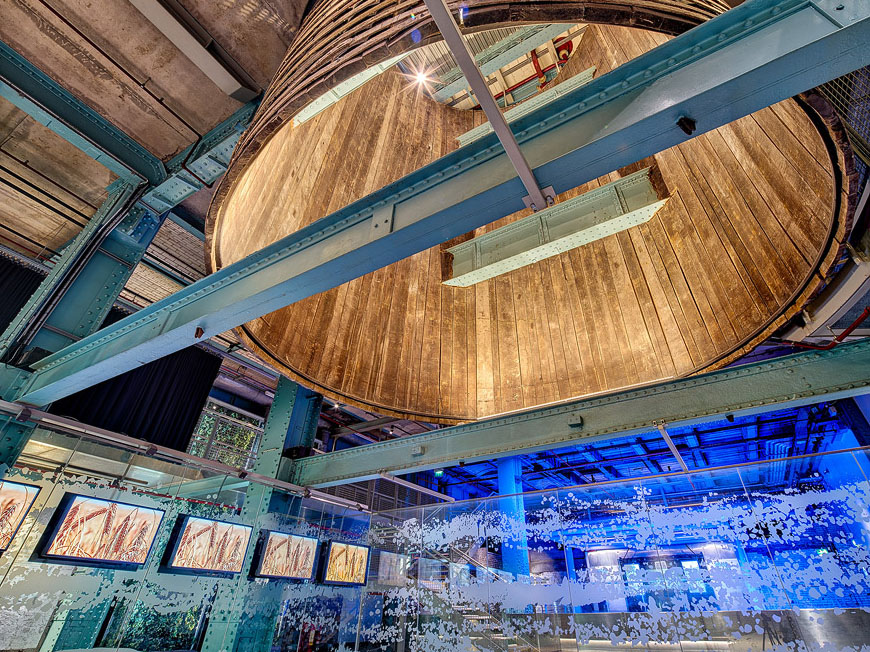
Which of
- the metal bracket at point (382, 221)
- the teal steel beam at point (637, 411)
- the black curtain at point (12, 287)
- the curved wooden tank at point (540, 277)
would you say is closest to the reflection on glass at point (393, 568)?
the teal steel beam at point (637, 411)

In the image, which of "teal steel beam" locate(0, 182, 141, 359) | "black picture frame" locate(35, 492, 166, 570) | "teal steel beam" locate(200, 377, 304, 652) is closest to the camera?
"black picture frame" locate(35, 492, 166, 570)

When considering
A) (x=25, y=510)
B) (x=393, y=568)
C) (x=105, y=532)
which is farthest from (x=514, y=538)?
(x=25, y=510)

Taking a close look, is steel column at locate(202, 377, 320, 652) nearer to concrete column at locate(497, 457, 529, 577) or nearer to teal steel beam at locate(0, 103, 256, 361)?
teal steel beam at locate(0, 103, 256, 361)

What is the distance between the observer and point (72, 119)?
16.8 feet

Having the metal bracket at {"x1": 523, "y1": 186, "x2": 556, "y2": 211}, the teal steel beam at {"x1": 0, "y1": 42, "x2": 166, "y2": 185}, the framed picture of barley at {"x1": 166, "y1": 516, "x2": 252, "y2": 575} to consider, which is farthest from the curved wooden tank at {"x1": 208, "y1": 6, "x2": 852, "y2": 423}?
the framed picture of barley at {"x1": 166, "y1": 516, "x2": 252, "y2": 575}

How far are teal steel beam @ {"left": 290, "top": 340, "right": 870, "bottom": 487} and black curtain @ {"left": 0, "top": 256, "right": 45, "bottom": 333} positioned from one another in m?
6.34

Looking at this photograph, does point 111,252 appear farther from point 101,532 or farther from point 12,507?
point 101,532

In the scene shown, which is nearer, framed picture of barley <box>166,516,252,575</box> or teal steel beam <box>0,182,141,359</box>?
teal steel beam <box>0,182,141,359</box>

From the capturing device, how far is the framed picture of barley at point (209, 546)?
5184 mm

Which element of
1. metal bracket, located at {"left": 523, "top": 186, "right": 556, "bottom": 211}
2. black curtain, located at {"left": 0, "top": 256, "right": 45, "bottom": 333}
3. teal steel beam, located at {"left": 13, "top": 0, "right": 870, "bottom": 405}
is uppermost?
black curtain, located at {"left": 0, "top": 256, "right": 45, "bottom": 333}

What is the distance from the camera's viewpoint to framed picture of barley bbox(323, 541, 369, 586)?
6.80 m

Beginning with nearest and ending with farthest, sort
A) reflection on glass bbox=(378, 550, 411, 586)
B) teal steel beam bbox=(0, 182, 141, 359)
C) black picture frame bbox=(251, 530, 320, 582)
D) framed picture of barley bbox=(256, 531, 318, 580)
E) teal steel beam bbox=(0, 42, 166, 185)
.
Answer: teal steel beam bbox=(0, 182, 141, 359)
teal steel beam bbox=(0, 42, 166, 185)
black picture frame bbox=(251, 530, 320, 582)
framed picture of barley bbox=(256, 531, 318, 580)
reflection on glass bbox=(378, 550, 411, 586)

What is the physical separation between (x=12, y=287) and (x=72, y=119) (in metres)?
3.98

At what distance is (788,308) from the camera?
385 cm
